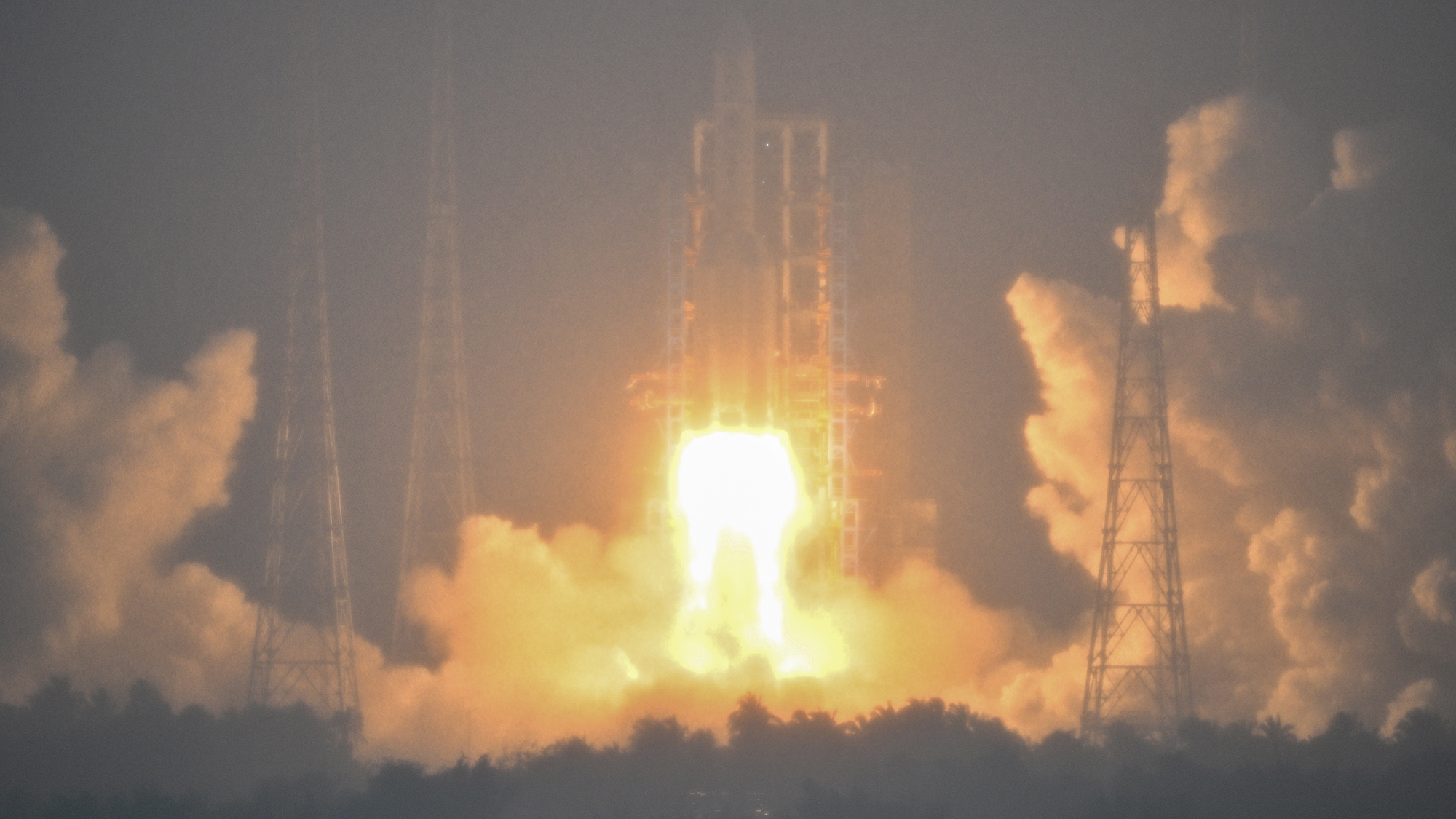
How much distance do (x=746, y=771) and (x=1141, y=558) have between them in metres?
12.6

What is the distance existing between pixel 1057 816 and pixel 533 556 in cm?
1720

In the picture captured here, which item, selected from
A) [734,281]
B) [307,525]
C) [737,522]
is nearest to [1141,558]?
[737,522]

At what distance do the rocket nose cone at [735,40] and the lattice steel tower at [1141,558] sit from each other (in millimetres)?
10295

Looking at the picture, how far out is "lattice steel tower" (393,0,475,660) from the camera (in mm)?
58750

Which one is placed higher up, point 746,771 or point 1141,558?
point 1141,558

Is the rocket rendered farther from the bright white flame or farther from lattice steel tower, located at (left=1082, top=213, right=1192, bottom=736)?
lattice steel tower, located at (left=1082, top=213, right=1192, bottom=736)

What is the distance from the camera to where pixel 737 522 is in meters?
57.9

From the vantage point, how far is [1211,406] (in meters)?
55.7

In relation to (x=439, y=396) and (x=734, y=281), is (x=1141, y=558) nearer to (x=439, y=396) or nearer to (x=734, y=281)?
(x=734, y=281)

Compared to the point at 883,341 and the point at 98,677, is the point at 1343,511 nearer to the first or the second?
the point at 883,341

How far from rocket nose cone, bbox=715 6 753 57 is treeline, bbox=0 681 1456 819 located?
1532 centimetres

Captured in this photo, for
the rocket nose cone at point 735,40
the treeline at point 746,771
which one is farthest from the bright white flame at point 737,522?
the rocket nose cone at point 735,40

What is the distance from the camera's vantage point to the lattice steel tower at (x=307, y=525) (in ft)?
179

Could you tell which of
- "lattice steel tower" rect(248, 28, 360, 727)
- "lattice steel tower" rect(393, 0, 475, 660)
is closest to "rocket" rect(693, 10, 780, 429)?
"lattice steel tower" rect(393, 0, 475, 660)
